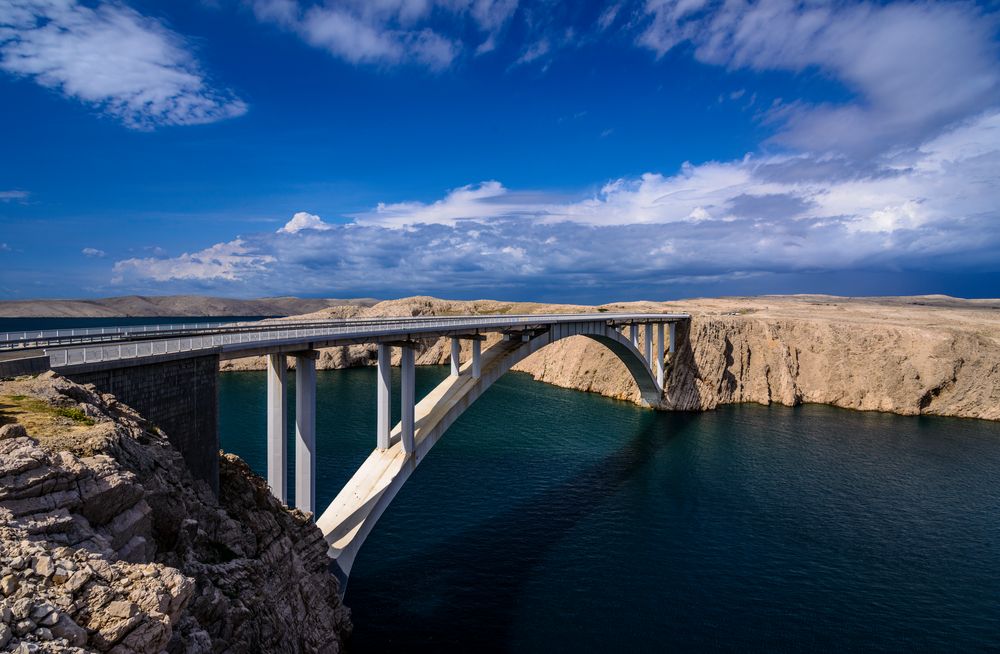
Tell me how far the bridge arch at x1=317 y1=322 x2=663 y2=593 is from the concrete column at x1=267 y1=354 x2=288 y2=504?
3.57 meters

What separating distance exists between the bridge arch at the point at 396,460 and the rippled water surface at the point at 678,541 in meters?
2.35

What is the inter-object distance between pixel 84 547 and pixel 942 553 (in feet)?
120

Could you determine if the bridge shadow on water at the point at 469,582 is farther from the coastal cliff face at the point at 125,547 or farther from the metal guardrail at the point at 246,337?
the metal guardrail at the point at 246,337

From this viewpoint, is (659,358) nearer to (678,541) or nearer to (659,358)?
(659,358)

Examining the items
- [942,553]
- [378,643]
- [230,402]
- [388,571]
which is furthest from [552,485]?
[230,402]

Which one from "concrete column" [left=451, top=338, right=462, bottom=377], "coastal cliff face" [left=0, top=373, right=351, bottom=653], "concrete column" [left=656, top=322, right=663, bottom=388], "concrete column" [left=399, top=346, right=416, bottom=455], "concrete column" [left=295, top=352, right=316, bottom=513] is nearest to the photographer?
"coastal cliff face" [left=0, top=373, right=351, bottom=653]

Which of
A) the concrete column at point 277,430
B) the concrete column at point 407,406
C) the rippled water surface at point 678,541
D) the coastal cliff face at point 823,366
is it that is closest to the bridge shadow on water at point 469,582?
the rippled water surface at point 678,541

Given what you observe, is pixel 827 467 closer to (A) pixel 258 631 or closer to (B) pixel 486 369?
(B) pixel 486 369

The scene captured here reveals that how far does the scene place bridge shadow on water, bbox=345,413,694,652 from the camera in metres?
21.8

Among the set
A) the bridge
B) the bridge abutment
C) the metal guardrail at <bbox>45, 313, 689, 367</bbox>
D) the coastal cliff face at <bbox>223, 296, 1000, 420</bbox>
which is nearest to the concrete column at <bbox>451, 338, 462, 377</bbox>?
the bridge

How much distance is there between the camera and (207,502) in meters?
14.5

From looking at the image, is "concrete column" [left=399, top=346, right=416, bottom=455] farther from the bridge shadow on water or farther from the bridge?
the bridge shadow on water

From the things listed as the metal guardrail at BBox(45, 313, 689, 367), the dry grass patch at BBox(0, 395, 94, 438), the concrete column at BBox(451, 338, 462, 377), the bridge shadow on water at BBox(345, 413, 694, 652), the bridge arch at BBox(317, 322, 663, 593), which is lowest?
the bridge shadow on water at BBox(345, 413, 694, 652)

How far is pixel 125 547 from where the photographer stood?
370 inches
